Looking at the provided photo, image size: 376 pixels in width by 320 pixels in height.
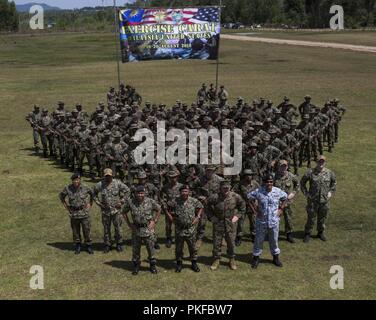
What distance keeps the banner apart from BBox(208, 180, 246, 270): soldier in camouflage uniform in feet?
35.6

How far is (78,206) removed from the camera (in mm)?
10977

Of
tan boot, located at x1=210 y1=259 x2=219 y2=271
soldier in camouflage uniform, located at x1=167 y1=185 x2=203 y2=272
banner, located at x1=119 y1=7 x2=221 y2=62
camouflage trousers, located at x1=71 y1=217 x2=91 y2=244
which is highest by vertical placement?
banner, located at x1=119 y1=7 x2=221 y2=62

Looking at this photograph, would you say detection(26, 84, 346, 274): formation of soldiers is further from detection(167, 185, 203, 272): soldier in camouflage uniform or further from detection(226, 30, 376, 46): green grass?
detection(226, 30, 376, 46): green grass

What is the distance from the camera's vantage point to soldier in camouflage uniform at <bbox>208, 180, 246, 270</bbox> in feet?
33.3

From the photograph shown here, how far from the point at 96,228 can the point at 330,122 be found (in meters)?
11.1

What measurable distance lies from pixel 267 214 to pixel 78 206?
14.4 feet

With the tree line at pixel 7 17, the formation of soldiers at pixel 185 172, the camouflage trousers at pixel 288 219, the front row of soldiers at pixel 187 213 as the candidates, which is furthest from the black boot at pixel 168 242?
the tree line at pixel 7 17

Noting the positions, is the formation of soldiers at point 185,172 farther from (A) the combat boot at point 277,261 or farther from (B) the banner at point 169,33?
(B) the banner at point 169,33

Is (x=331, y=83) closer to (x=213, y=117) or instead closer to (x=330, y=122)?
(x=330, y=122)

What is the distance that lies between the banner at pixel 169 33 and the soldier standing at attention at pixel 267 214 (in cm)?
1094

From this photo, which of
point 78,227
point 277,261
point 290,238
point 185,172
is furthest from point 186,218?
point 185,172

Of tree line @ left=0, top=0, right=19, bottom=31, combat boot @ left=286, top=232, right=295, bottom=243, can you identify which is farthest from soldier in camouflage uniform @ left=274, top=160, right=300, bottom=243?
tree line @ left=0, top=0, right=19, bottom=31
